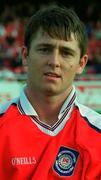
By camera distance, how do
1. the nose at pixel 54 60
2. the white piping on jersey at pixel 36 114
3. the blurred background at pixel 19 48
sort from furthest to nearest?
1. the blurred background at pixel 19 48
2. the white piping on jersey at pixel 36 114
3. the nose at pixel 54 60

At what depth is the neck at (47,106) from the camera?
8.75ft

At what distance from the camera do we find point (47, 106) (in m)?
2.68

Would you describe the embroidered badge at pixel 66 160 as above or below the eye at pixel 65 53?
below

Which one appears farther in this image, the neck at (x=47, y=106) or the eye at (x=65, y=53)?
the neck at (x=47, y=106)

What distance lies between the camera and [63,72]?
2.54 meters

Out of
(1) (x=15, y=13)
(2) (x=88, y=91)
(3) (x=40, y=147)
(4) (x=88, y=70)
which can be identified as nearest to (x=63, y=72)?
(3) (x=40, y=147)

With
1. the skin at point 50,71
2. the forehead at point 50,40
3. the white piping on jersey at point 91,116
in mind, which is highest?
the forehead at point 50,40

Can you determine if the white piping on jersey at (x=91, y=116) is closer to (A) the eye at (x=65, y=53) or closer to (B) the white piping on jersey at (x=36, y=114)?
(B) the white piping on jersey at (x=36, y=114)

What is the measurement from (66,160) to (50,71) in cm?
42

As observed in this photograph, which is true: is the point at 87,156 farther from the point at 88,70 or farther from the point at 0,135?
the point at 88,70

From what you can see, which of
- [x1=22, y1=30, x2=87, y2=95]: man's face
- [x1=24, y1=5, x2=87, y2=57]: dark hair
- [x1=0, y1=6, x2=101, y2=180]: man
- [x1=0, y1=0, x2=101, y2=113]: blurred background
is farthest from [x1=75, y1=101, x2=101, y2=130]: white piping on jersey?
[x1=0, y1=0, x2=101, y2=113]: blurred background

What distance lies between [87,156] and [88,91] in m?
6.97

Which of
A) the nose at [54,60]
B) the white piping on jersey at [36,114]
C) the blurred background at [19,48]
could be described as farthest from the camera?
the blurred background at [19,48]

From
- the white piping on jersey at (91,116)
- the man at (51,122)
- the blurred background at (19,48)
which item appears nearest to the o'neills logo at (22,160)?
the man at (51,122)
